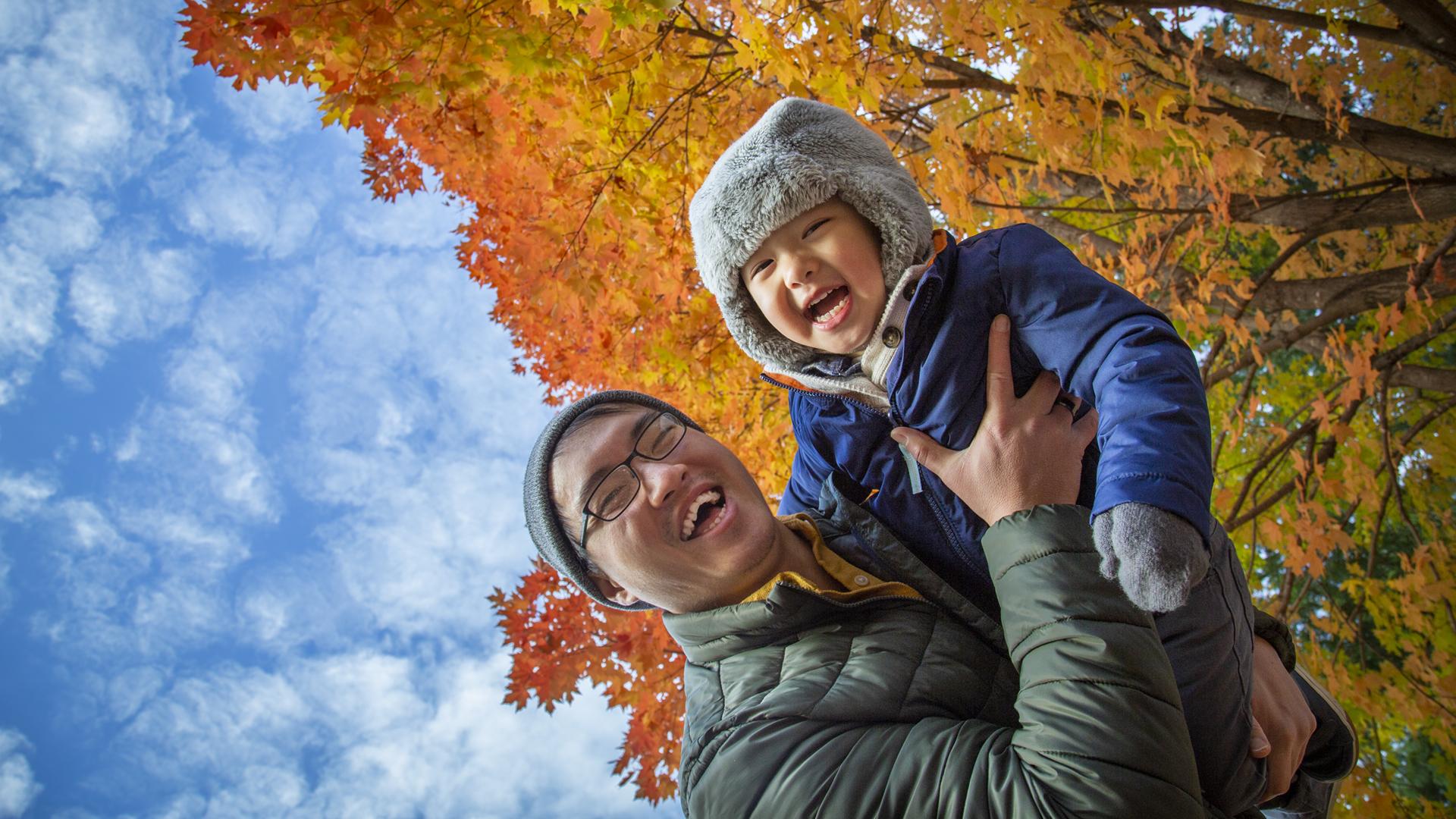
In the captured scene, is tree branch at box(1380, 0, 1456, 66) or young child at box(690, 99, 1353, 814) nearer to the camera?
young child at box(690, 99, 1353, 814)

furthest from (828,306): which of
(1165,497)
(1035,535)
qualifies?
(1165,497)

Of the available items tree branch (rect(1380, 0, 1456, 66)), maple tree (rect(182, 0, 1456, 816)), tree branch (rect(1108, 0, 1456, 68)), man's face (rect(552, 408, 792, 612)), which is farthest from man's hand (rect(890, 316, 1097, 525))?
tree branch (rect(1380, 0, 1456, 66))

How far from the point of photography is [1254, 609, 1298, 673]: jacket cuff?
196 cm

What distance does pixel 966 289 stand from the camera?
5.57 feet

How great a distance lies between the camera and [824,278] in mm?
1875

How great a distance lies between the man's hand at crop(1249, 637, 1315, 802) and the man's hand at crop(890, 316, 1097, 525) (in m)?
0.65

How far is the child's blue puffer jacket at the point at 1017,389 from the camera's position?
129cm

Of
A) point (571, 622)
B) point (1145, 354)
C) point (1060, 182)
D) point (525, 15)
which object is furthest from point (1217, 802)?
point (1060, 182)

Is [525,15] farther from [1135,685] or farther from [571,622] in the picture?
[1135,685]

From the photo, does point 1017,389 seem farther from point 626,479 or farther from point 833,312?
point 626,479

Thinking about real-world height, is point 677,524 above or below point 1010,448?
above

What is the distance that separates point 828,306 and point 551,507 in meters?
0.80

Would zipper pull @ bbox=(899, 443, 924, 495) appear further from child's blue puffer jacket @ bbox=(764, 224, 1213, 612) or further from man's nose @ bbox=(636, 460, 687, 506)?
man's nose @ bbox=(636, 460, 687, 506)

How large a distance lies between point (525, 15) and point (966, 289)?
7.93ft
